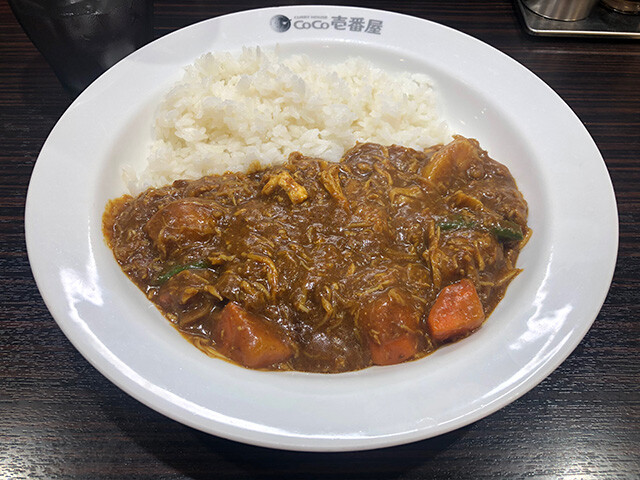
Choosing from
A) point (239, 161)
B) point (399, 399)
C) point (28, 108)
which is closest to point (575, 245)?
point (399, 399)

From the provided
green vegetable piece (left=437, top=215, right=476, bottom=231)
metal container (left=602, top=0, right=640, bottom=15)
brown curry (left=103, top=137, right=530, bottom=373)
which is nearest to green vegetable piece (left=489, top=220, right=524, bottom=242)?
brown curry (left=103, top=137, right=530, bottom=373)

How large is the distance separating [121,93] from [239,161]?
83 cm

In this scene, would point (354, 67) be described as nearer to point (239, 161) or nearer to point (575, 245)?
point (239, 161)

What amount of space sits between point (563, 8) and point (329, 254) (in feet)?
10.8

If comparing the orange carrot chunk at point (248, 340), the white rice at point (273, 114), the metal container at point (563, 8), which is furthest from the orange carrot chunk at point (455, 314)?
the metal container at point (563, 8)

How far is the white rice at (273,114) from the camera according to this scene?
2957 mm

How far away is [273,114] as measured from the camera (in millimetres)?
3119

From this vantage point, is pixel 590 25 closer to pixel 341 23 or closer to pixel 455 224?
pixel 341 23

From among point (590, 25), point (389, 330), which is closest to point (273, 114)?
point (389, 330)

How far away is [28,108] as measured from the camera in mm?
3432

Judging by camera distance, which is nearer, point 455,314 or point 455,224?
point 455,314

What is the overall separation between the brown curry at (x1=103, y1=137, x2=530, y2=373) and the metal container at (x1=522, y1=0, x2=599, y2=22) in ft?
6.93

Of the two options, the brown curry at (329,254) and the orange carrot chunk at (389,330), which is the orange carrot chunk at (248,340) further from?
the orange carrot chunk at (389,330)

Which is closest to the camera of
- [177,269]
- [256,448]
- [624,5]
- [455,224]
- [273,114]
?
[256,448]
